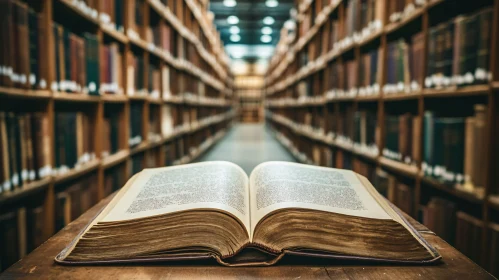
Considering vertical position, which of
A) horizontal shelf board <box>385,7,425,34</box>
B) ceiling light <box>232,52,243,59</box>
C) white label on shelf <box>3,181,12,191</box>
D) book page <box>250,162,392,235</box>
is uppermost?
ceiling light <box>232,52,243,59</box>

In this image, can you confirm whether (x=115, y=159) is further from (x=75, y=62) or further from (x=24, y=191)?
(x=24, y=191)

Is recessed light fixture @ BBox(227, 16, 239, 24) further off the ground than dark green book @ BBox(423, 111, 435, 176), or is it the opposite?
recessed light fixture @ BBox(227, 16, 239, 24)

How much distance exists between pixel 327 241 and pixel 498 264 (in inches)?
39.9

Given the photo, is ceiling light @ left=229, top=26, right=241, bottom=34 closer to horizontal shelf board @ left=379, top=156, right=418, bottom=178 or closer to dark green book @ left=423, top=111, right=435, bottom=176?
horizontal shelf board @ left=379, top=156, right=418, bottom=178

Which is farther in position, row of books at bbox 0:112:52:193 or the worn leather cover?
row of books at bbox 0:112:52:193

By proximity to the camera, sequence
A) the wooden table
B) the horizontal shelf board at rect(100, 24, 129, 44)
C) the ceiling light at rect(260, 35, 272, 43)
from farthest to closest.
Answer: the ceiling light at rect(260, 35, 272, 43) → the horizontal shelf board at rect(100, 24, 129, 44) → the wooden table

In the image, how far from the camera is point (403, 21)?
6.57 feet

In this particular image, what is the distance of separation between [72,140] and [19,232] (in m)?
0.51

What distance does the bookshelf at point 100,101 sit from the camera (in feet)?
5.16

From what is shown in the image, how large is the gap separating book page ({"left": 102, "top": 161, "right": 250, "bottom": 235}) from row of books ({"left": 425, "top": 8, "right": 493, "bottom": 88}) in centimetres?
103

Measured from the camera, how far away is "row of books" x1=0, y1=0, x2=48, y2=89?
4.31ft

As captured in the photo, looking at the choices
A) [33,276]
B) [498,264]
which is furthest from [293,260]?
[498,264]

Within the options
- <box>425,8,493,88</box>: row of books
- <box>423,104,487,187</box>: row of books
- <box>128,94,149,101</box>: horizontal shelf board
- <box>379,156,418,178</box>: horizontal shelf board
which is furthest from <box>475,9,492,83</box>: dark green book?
<box>128,94,149,101</box>: horizontal shelf board

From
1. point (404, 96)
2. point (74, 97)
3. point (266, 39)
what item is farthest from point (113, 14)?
point (266, 39)
